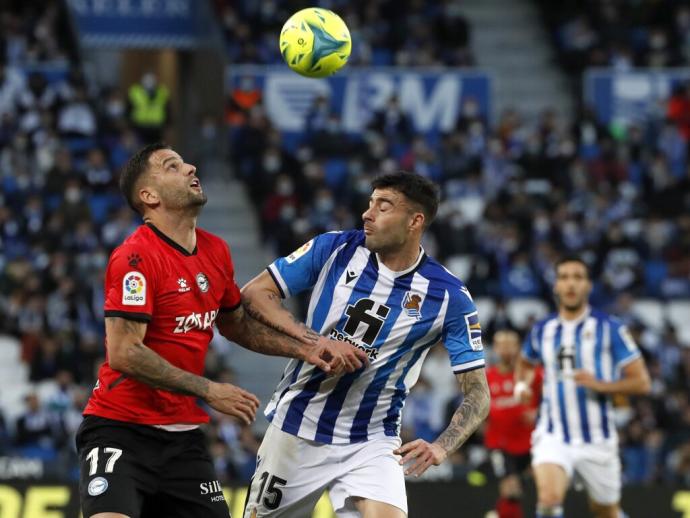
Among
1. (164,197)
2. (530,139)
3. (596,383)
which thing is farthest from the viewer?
(530,139)

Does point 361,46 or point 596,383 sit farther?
point 361,46

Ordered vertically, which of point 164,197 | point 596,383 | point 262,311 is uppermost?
point 164,197

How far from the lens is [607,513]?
37.2ft

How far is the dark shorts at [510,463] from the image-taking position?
42.1 ft

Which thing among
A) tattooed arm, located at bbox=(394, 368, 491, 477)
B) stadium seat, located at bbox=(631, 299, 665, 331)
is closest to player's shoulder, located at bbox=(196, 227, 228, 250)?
tattooed arm, located at bbox=(394, 368, 491, 477)

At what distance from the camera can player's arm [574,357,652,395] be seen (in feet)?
35.7

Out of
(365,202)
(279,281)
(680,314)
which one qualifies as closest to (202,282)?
(279,281)

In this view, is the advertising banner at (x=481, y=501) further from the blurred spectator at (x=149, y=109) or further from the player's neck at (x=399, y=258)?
the blurred spectator at (x=149, y=109)

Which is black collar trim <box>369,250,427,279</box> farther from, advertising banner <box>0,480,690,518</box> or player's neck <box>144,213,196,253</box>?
advertising banner <box>0,480,690,518</box>

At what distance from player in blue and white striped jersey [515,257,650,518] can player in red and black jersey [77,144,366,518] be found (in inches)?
164

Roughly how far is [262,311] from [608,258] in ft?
46.1

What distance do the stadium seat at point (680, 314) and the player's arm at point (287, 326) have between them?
13.7 metres

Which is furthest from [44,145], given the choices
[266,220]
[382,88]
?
[382,88]

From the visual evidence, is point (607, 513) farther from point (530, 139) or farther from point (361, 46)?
point (361, 46)
